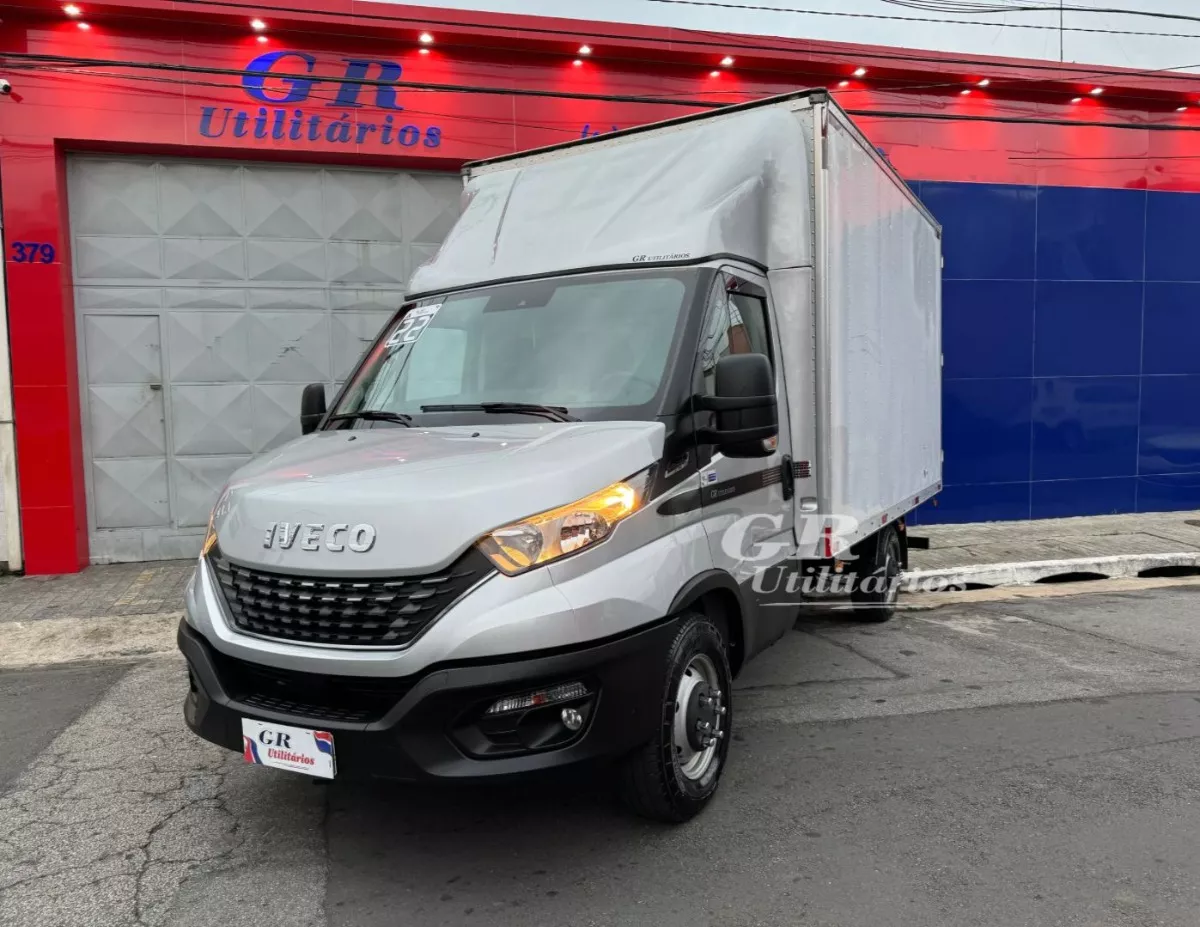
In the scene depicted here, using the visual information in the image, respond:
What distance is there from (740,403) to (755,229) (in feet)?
4.55

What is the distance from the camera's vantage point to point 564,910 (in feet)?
10.0

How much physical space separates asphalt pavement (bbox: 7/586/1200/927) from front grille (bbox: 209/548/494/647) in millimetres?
978

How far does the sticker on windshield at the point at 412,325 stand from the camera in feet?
15.0

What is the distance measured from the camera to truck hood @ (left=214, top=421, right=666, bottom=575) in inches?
116

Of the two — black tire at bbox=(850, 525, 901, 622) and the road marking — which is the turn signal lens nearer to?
black tire at bbox=(850, 525, 901, 622)

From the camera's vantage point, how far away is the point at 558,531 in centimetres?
305

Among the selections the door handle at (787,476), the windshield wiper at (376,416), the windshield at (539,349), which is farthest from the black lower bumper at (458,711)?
the door handle at (787,476)

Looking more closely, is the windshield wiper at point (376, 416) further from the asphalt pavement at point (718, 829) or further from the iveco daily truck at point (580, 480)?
the asphalt pavement at point (718, 829)

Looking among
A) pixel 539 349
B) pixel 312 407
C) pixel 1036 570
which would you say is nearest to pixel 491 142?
pixel 312 407

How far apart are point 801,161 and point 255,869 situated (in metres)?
4.16

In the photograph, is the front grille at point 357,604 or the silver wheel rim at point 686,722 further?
the silver wheel rim at point 686,722

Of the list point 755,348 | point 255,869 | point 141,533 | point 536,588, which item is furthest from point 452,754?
point 141,533

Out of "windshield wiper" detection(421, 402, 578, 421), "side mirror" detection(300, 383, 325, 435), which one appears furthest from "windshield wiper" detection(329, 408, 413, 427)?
"side mirror" detection(300, 383, 325, 435)

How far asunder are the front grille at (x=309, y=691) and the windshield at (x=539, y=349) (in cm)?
139
